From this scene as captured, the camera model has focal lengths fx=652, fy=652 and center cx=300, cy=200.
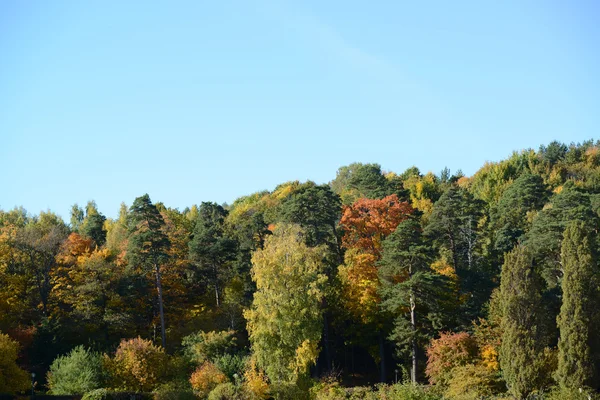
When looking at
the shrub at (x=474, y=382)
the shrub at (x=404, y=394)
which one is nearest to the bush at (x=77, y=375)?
the shrub at (x=404, y=394)

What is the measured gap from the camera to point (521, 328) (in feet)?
110

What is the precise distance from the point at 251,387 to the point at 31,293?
19.0 meters

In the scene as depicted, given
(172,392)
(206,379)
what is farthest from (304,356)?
(172,392)

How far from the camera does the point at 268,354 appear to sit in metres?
36.7

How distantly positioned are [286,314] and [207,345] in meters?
5.81

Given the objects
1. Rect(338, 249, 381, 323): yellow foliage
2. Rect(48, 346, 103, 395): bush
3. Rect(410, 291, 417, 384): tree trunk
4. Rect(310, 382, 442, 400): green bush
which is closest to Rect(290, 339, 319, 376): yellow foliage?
Rect(310, 382, 442, 400): green bush

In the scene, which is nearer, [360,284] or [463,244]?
[360,284]

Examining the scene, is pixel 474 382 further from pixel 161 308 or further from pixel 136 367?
pixel 161 308

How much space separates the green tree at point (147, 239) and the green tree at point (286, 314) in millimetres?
8481

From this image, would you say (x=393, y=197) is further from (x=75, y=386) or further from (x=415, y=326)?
(x=75, y=386)

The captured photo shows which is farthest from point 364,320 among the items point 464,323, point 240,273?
point 240,273

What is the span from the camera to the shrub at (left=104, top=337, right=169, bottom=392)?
3594cm

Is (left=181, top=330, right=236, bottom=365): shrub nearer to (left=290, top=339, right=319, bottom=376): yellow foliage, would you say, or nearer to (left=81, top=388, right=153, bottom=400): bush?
(left=81, top=388, right=153, bottom=400): bush

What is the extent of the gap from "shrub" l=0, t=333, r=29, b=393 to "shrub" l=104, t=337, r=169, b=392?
14.5ft
